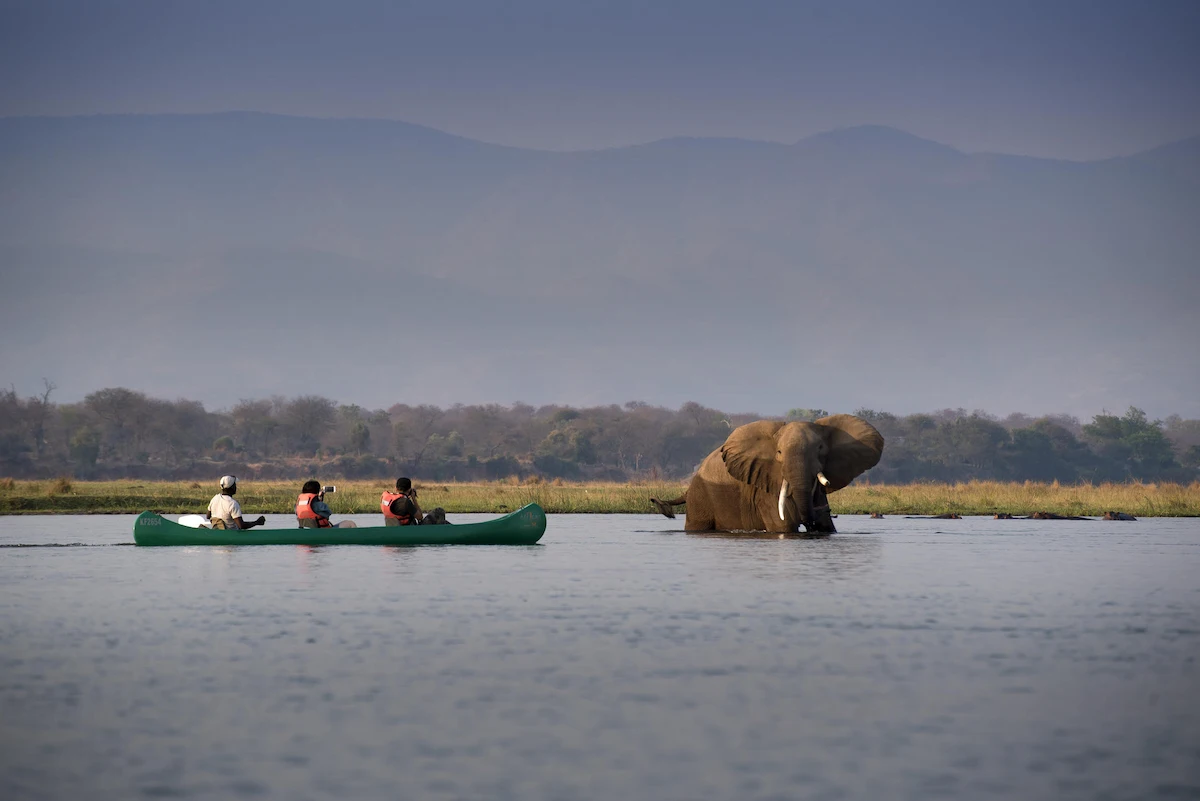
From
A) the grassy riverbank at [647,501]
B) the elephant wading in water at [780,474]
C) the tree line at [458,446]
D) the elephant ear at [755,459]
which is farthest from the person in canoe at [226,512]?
the tree line at [458,446]

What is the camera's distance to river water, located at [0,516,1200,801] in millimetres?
8820

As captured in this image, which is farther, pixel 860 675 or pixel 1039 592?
pixel 1039 592

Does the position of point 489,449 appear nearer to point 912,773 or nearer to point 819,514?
point 819,514

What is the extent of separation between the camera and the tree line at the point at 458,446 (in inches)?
4530

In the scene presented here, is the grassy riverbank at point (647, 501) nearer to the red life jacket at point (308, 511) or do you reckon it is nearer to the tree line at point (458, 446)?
the red life jacket at point (308, 511)

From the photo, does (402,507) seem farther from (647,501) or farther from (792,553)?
(647,501)

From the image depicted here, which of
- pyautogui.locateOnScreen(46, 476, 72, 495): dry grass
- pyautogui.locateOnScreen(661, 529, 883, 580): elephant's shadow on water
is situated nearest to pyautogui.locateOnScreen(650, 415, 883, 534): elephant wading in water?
pyautogui.locateOnScreen(661, 529, 883, 580): elephant's shadow on water

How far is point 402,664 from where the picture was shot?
42.2 feet

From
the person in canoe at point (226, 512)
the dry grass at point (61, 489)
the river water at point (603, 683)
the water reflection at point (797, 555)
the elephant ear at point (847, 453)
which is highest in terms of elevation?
the elephant ear at point (847, 453)

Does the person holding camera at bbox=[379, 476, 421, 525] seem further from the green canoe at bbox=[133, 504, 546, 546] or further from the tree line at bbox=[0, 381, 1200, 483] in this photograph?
the tree line at bbox=[0, 381, 1200, 483]

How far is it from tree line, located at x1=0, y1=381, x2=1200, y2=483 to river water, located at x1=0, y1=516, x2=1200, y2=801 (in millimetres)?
88953

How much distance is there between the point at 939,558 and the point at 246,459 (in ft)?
340

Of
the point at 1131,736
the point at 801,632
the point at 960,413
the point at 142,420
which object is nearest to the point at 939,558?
the point at 801,632

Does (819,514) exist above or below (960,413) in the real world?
below
